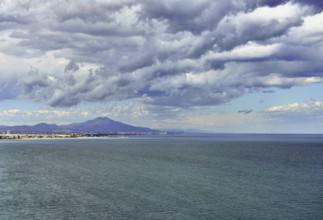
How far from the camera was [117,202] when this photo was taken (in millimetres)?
77562

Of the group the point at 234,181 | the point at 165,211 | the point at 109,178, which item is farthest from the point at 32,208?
the point at 234,181

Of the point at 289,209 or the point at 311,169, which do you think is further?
the point at 311,169

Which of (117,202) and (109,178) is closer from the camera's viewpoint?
(117,202)

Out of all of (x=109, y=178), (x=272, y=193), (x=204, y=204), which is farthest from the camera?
(x=109, y=178)

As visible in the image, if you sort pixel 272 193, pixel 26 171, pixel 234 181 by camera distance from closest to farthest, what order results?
pixel 272 193 → pixel 234 181 → pixel 26 171

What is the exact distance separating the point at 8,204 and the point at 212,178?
5652 centimetres

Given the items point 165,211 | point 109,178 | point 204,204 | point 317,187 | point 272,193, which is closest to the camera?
point 165,211

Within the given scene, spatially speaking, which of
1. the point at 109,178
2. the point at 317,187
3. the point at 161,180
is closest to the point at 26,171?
the point at 109,178

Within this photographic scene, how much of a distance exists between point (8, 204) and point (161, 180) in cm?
4288

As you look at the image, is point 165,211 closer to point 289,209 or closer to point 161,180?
point 289,209

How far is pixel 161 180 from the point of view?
10800cm

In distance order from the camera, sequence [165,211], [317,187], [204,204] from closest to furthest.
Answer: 1. [165,211]
2. [204,204]
3. [317,187]

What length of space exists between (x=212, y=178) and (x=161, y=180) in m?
15.0

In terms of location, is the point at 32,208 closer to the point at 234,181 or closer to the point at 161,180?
the point at 161,180
